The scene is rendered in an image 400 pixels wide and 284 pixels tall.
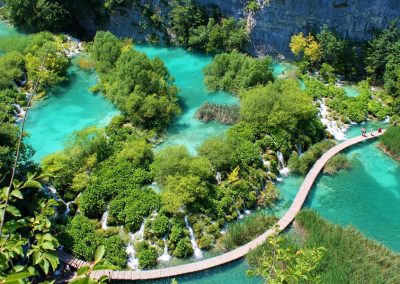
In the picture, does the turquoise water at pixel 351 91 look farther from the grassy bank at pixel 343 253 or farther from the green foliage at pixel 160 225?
the green foliage at pixel 160 225

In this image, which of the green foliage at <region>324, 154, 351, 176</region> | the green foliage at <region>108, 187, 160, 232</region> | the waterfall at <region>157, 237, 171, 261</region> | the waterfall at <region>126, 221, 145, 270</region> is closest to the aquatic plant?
the green foliage at <region>324, 154, 351, 176</region>

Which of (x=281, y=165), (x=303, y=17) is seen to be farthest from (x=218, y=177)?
(x=303, y=17)

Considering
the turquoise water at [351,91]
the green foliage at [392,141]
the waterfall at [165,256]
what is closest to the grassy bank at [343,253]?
the waterfall at [165,256]

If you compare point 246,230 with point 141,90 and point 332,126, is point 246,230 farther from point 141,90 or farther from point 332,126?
point 141,90

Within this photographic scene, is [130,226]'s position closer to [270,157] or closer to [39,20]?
[270,157]

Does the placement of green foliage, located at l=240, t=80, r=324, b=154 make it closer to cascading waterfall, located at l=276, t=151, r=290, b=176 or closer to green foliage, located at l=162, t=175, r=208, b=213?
cascading waterfall, located at l=276, t=151, r=290, b=176

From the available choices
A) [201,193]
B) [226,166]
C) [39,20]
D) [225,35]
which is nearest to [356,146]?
[226,166]
